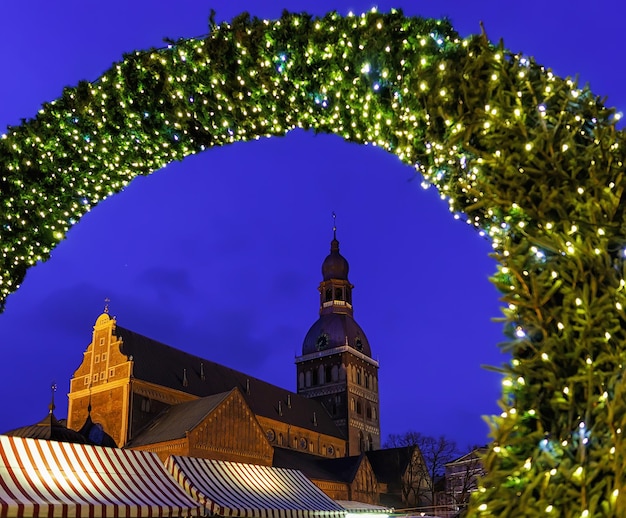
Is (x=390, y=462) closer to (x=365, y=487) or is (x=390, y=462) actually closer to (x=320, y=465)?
(x=365, y=487)

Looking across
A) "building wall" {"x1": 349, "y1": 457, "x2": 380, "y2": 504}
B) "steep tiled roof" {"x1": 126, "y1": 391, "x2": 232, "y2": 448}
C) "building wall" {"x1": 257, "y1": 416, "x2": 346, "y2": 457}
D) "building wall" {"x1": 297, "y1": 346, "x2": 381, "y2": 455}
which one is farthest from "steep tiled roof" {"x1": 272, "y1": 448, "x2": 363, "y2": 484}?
"steep tiled roof" {"x1": 126, "y1": 391, "x2": 232, "y2": 448}


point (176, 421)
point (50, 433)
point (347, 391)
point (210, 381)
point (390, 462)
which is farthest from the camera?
point (347, 391)

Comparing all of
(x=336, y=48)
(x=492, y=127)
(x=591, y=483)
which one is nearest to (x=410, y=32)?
(x=336, y=48)

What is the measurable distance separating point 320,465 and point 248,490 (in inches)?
1376

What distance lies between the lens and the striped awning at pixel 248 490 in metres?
10.9

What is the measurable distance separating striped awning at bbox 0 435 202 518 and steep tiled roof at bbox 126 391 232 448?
21.2 meters

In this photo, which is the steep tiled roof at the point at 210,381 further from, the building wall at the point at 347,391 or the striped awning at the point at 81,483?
the striped awning at the point at 81,483

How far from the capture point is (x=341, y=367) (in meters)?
55.8

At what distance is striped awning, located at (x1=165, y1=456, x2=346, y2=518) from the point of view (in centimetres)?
1088

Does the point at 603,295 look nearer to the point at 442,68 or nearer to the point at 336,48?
the point at 442,68

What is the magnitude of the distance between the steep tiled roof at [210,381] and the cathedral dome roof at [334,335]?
5425 mm

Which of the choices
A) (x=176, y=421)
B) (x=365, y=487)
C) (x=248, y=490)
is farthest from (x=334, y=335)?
(x=248, y=490)

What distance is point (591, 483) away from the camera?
2977 mm

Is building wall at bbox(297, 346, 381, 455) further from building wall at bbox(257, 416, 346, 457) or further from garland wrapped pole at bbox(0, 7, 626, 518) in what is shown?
garland wrapped pole at bbox(0, 7, 626, 518)
